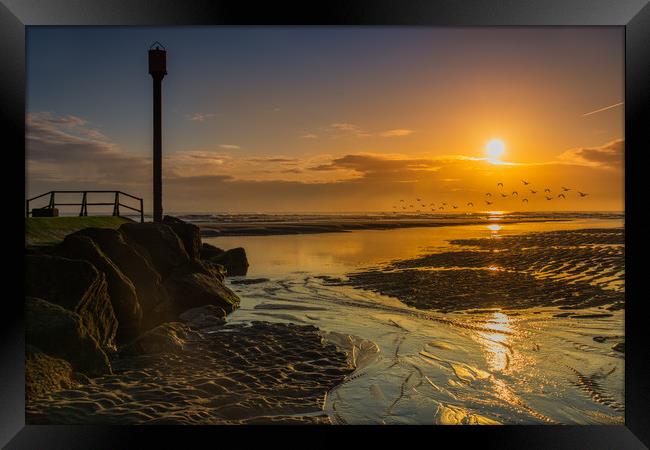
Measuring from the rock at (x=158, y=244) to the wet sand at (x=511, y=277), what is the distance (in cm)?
452

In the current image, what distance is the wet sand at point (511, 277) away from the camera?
923cm

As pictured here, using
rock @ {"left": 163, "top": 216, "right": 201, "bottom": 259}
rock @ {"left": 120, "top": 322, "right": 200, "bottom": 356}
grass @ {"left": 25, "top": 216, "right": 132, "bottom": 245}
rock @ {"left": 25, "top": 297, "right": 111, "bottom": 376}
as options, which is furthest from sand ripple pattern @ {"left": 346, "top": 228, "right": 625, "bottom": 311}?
grass @ {"left": 25, "top": 216, "right": 132, "bottom": 245}

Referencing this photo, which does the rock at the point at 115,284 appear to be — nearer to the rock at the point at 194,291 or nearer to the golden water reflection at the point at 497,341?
the rock at the point at 194,291

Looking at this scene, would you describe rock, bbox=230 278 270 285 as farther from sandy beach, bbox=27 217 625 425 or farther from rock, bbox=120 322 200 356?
rock, bbox=120 322 200 356

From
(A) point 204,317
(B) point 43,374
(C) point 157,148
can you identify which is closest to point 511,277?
(A) point 204,317

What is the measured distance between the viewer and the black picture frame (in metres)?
3.93

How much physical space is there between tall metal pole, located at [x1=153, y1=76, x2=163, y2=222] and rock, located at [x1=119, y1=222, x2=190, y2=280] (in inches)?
77.5

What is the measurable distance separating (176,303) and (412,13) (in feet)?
18.4

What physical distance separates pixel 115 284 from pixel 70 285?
888 mm

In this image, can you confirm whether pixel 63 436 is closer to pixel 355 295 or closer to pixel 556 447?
pixel 556 447

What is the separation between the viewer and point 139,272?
22.8ft

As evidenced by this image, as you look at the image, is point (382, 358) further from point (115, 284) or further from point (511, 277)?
point (511, 277)

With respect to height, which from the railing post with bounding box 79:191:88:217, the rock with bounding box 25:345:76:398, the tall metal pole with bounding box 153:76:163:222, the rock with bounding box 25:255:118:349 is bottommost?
the rock with bounding box 25:345:76:398

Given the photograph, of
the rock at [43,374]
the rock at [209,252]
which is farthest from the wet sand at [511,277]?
the rock at [43,374]
